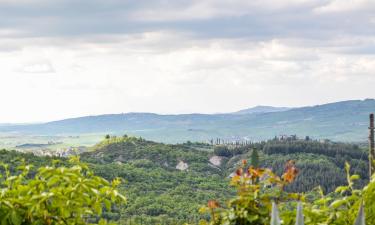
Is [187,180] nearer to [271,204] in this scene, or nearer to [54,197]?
[271,204]

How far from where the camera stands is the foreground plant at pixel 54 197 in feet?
13.7

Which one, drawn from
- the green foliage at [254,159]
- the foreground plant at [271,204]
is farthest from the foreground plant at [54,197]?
the green foliage at [254,159]

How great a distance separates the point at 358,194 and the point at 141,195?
496 ft


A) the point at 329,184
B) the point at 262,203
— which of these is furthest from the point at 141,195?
the point at 262,203

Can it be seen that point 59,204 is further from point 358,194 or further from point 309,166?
point 309,166

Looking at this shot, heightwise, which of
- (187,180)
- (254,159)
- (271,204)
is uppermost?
(254,159)

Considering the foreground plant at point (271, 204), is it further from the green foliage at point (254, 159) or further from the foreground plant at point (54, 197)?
the foreground plant at point (54, 197)

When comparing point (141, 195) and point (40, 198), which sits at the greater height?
point (40, 198)

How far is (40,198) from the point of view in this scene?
13.8ft

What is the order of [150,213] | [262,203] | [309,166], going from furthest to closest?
[309,166], [150,213], [262,203]

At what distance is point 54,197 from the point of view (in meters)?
4.23

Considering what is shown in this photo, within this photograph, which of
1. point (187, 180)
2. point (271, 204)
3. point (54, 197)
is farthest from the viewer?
point (187, 180)

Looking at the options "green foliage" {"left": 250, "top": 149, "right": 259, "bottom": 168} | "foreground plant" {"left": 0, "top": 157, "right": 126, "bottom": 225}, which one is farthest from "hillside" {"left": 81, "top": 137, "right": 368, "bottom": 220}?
"foreground plant" {"left": 0, "top": 157, "right": 126, "bottom": 225}

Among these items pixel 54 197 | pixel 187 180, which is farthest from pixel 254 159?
pixel 187 180
